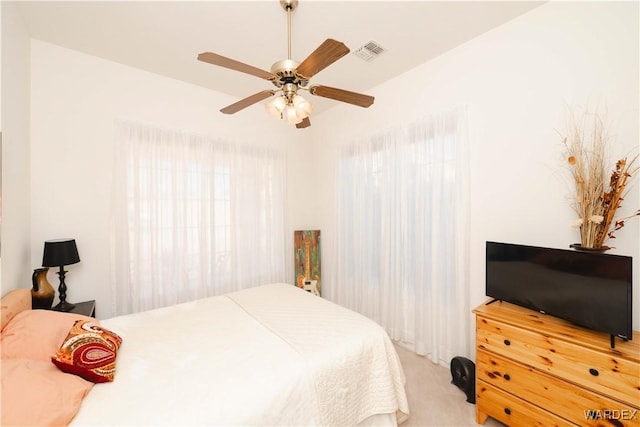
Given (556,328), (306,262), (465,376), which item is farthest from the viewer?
(306,262)

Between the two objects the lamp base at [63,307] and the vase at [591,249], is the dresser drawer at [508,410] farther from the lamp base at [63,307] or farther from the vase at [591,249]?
the lamp base at [63,307]

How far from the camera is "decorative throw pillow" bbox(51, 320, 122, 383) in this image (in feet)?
3.89

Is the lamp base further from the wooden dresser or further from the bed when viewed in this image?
the wooden dresser

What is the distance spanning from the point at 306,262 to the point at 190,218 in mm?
1680

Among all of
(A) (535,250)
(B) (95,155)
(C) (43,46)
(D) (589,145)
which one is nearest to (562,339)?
(A) (535,250)

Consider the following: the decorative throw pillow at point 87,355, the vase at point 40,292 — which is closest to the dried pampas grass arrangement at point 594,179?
the decorative throw pillow at point 87,355

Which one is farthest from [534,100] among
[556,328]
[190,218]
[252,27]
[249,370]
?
[190,218]

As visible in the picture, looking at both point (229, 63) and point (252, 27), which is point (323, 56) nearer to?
point (229, 63)

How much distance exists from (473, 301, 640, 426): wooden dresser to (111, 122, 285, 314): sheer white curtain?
102 inches

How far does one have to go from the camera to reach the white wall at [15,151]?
1.66 meters

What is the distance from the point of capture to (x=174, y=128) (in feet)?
9.36

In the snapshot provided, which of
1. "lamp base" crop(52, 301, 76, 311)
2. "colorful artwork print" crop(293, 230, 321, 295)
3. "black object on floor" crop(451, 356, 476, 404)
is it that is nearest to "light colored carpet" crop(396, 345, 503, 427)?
"black object on floor" crop(451, 356, 476, 404)

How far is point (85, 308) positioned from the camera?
217 centimetres

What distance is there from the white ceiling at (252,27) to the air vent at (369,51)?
48 mm
